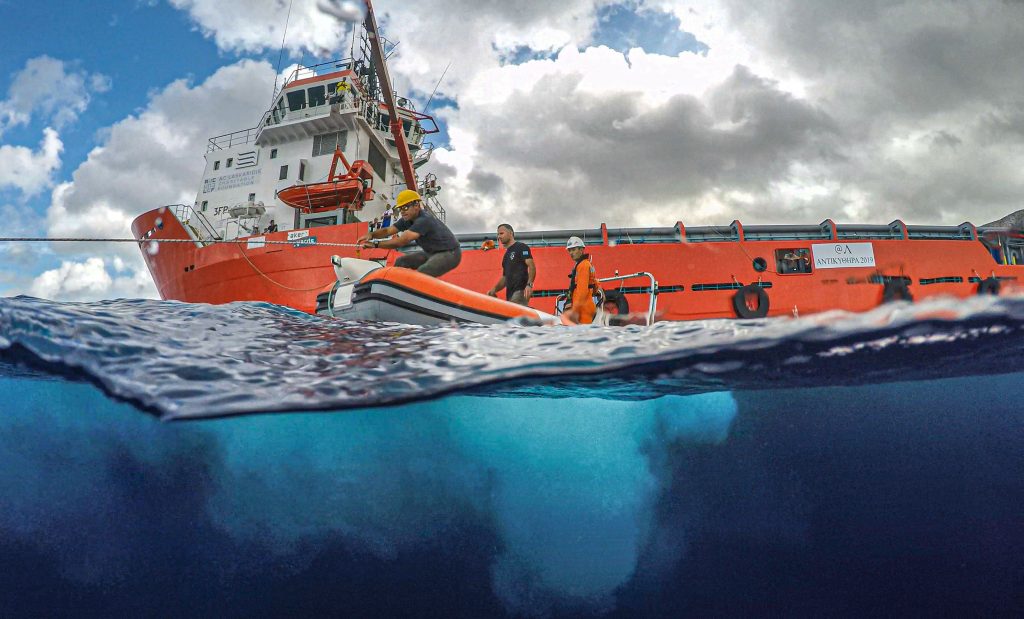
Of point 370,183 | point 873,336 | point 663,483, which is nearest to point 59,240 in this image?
point 663,483

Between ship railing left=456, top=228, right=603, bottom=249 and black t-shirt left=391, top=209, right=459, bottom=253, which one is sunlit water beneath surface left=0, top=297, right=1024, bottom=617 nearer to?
black t-shirt left=391, top=209, right=459, bottom=253

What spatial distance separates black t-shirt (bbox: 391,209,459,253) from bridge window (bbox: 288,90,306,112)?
42.5 feet

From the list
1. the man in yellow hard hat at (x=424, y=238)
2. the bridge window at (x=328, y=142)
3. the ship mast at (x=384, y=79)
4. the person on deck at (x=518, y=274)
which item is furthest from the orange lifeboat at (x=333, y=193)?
the person on deck at (x=518, y=274)

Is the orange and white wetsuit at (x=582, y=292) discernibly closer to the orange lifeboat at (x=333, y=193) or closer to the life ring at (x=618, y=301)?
the life ring at (x=618, y=301)

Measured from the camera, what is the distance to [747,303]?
1166cm

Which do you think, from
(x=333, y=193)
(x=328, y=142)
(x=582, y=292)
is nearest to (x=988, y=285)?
(x=582, y=292)

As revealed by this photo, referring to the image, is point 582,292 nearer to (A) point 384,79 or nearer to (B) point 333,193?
(B) point 333,193

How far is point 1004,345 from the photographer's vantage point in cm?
481

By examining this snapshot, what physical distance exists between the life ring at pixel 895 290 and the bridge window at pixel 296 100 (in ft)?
53.2

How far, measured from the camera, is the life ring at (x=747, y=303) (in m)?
11.5

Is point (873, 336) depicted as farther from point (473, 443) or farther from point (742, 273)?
point (742, 273)

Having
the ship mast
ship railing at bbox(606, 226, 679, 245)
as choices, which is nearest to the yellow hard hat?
ship railing at bbox(606, 226, 679, 245)

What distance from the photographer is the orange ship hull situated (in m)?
11.8

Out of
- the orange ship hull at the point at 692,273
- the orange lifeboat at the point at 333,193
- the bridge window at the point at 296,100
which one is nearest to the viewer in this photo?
the orange ship hull at the point at 692,273
